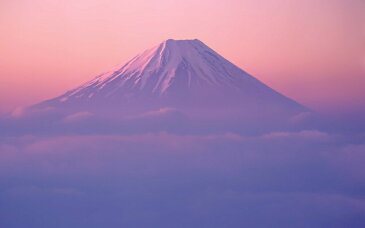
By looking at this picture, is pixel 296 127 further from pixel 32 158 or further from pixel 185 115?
pixel 32 158

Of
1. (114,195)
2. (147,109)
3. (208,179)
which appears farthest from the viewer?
(208,179)

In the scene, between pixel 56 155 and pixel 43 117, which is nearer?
pixel 43 117

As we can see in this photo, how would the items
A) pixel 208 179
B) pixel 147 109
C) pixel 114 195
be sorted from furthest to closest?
pixel 208 179 < pixel 114 195 < pixel 147 109

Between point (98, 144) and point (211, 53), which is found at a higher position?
point (211, 53)

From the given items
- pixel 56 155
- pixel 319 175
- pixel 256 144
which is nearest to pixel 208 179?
pixel 256 144

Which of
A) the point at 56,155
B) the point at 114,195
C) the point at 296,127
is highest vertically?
the point at 296,127

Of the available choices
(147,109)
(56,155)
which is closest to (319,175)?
(147,109)
